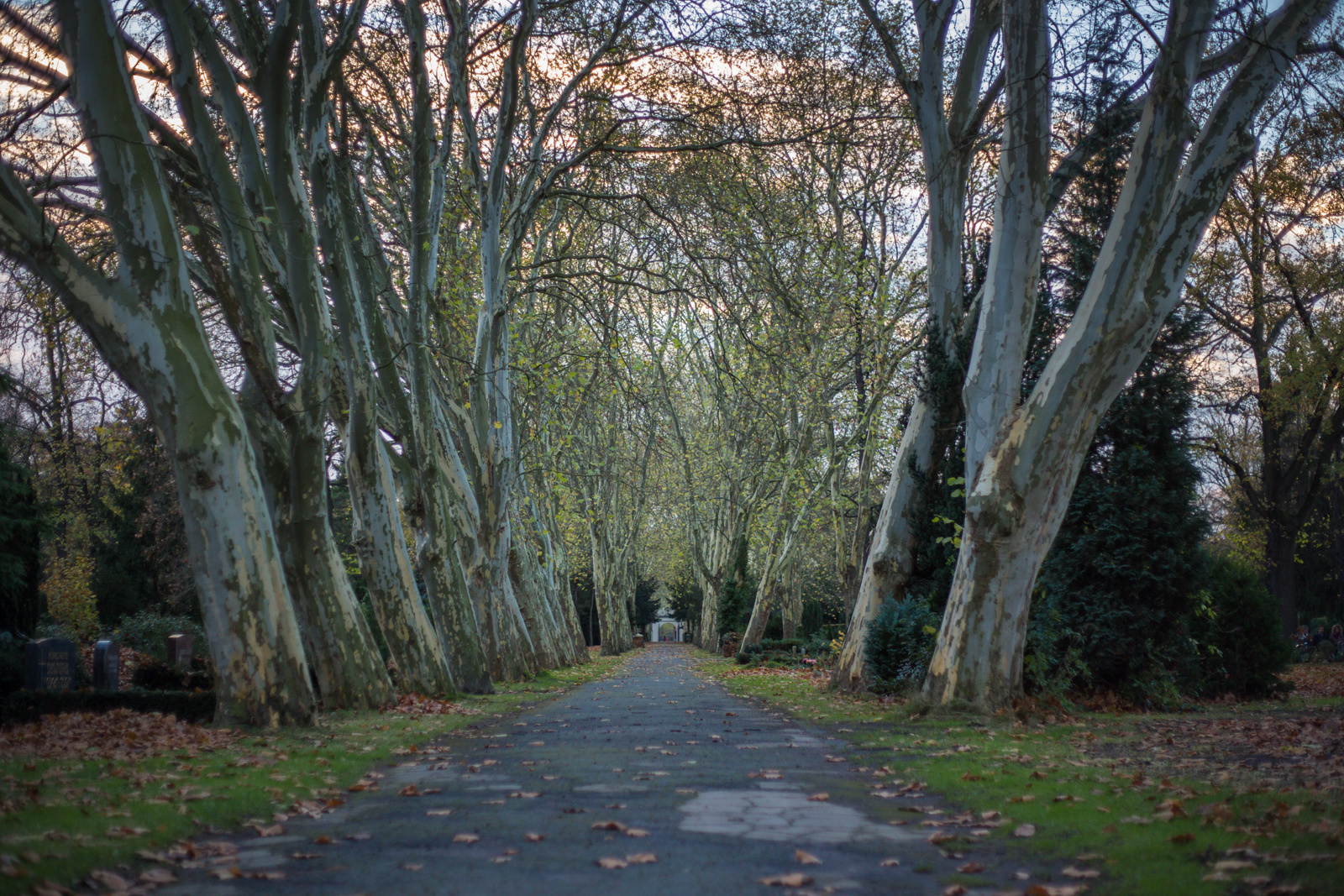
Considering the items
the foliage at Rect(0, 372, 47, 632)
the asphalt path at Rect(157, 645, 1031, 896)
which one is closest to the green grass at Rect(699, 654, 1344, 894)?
the asphalt path at Rect(157, 645, 1031, 896)

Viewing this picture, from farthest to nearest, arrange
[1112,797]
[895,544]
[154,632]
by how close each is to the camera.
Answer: [154,632], [895,544], [1112,797]

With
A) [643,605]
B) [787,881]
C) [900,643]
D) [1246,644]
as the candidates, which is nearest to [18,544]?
[900,643]

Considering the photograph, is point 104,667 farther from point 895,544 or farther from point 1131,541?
point 1131,541

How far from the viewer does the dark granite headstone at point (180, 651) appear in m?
15.9

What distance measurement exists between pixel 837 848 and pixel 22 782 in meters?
4.72

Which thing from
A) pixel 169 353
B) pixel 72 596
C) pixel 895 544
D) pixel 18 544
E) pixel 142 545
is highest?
pixel 169 353

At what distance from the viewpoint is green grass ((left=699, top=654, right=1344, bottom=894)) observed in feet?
13.7

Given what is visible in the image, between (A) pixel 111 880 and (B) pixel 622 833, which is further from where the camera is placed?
(B) pixel 622 833

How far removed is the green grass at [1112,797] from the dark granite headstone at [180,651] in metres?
11.3

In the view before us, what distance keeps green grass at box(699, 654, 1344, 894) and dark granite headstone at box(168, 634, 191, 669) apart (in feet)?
37.1

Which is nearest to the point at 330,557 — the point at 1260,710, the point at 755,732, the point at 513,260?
the point at 755,732

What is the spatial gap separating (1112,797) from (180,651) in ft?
49.8

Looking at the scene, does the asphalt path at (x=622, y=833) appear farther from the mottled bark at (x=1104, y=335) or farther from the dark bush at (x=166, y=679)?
the dark bush at (x=166, y=679)

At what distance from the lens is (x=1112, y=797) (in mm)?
5965
